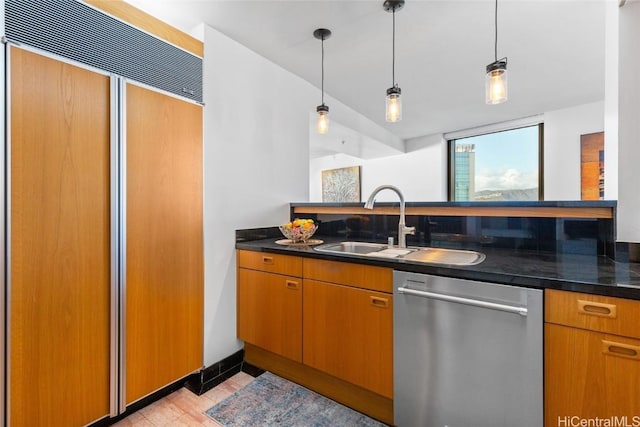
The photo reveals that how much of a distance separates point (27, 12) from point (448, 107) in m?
3.73

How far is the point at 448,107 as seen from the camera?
3693 millimetres

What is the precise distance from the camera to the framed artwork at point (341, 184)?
5.87m

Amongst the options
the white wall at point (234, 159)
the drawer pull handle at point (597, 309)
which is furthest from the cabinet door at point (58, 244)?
the drawer pull handle at point (597, 309)

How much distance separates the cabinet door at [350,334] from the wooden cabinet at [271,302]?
8 cm

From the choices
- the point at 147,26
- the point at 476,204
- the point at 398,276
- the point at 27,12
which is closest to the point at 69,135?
the point at 27,12

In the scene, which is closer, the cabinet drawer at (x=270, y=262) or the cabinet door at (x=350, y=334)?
the cabinet door at (x=350, y=334)

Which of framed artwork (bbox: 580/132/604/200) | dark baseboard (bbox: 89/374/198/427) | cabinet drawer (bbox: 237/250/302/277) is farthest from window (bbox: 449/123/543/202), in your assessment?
dark baseboard (bbox: 89/374/198/427)

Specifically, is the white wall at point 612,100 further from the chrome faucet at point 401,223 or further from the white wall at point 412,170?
the white wall at point 412,170

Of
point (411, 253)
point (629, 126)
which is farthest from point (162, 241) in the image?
point (629, 126)

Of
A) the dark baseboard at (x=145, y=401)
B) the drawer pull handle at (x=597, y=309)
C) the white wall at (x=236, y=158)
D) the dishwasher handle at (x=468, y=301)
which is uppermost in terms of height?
the white wall at (x=236, y=158)

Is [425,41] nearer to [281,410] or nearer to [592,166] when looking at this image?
[281,410]

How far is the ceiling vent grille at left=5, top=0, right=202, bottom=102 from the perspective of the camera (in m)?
1.26

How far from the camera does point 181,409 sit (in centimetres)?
170

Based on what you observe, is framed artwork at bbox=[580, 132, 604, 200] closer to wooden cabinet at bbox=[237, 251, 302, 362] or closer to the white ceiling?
→ the white ceiling
